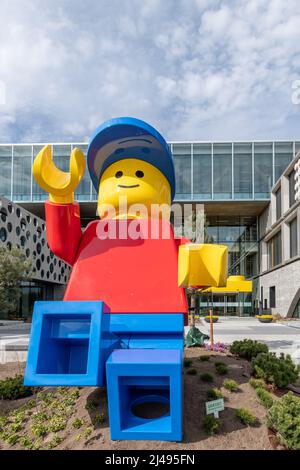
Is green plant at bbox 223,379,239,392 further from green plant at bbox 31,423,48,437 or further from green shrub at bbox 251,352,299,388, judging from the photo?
green plant at bbox 31,423,48,437

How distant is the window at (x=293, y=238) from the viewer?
83.6 ft

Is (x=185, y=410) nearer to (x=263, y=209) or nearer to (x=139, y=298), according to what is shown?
(x=139, y=298)

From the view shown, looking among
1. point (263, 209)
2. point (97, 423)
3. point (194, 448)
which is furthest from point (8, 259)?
point (263, 209)

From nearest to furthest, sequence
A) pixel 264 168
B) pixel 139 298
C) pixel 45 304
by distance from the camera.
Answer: pixel 45 304 < pixel 139 298 < pixel 264 168

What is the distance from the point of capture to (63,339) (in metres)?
3.99

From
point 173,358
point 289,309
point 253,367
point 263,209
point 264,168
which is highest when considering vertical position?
point 264,168

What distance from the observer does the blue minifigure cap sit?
192 inches

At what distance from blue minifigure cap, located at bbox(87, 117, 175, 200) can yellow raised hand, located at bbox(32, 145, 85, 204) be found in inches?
26.5

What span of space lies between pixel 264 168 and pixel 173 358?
30.3m

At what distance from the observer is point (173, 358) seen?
3.62 m

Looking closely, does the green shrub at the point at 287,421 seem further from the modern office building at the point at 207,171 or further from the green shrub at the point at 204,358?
the modern office building at the point at 207,171

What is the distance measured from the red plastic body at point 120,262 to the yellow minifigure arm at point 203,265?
34cm

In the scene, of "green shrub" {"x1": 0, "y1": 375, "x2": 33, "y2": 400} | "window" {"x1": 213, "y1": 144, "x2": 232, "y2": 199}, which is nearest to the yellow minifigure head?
"green shrub" {"x1": 0, "y1": 375, "x2": 33, "y2": 400}

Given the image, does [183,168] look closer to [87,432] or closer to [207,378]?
[207,378]
